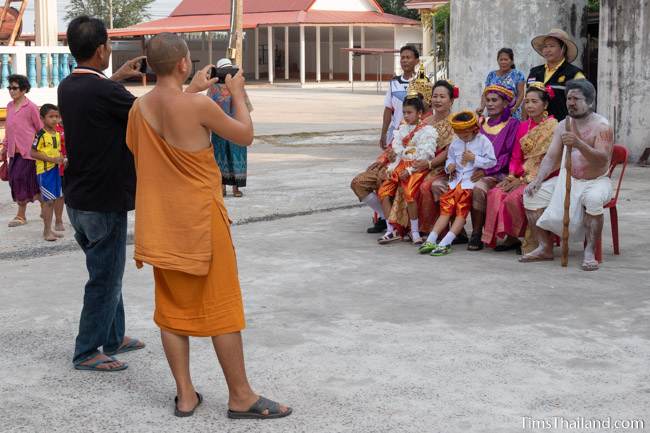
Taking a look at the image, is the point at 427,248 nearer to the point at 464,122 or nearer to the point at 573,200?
the point at 464,122

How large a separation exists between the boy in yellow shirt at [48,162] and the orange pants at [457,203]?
10.0ft

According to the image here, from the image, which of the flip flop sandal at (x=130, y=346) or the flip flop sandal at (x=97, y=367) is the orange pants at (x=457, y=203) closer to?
the flip flop sandal at (x=130, y=346)

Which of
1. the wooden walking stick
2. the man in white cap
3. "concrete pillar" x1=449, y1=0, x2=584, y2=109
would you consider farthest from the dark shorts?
"concrete pillar" x1=449, y1=0, x2=584, y2=109

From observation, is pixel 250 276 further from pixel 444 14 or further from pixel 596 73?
pixel 444 14

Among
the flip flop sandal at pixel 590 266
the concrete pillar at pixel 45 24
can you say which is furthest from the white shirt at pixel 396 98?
the concrete pillar at pixel 45 24

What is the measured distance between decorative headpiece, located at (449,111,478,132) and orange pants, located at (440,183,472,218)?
45cm

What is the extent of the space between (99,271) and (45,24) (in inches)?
614

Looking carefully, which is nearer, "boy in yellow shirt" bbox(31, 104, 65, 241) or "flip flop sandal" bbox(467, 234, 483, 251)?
"flip flop sandal" bbox(467, 234, 483, 251)

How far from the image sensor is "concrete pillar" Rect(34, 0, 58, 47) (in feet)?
62.3

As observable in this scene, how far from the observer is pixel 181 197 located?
3.96 m

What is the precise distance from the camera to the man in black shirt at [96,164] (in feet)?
15.0

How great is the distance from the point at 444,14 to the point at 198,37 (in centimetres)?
2119

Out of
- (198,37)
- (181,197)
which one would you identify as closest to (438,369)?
(181,197)

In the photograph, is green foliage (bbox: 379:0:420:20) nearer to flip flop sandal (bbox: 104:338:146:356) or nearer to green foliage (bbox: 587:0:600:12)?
green foliage (bbox: 587:0:600:12)
